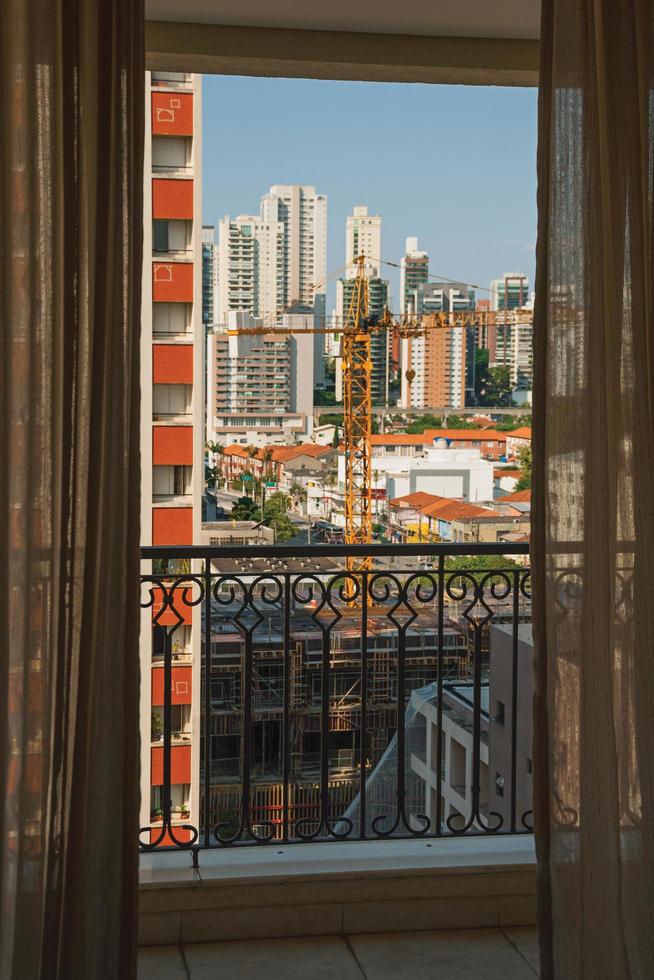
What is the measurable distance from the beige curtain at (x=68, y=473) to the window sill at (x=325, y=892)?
0.62m

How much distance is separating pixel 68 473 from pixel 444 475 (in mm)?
5815

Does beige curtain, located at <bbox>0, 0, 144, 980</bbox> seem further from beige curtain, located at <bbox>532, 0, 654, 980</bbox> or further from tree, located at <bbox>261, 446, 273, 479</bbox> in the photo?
tree, located at <bbox>261, 446, 273, 479</bbox>

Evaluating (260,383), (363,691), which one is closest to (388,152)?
(260,383)

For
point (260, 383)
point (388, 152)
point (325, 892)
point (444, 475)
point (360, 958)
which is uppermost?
point (388, 152)

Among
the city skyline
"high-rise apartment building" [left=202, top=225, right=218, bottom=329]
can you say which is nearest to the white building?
"high-rise apartment building" [left=202, top=225, right=218, bottom=329]

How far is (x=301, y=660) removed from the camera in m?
4.64

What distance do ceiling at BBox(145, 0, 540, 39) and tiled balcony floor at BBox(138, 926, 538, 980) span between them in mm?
2645

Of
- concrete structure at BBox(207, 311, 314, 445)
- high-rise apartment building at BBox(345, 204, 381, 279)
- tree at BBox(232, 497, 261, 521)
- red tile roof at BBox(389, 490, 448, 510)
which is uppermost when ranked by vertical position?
high-rise apartment building at BBox(345, 204, 381, 279)

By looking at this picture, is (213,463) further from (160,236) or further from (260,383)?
(160,236)

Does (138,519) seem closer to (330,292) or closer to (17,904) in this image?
(17,904)

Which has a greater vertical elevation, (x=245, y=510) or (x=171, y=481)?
(x=171, y=481)

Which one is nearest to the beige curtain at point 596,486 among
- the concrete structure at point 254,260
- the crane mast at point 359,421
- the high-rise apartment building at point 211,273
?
the concrete structure at point 254,260

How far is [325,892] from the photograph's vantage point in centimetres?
296

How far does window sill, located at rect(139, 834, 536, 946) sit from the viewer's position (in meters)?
2.89
